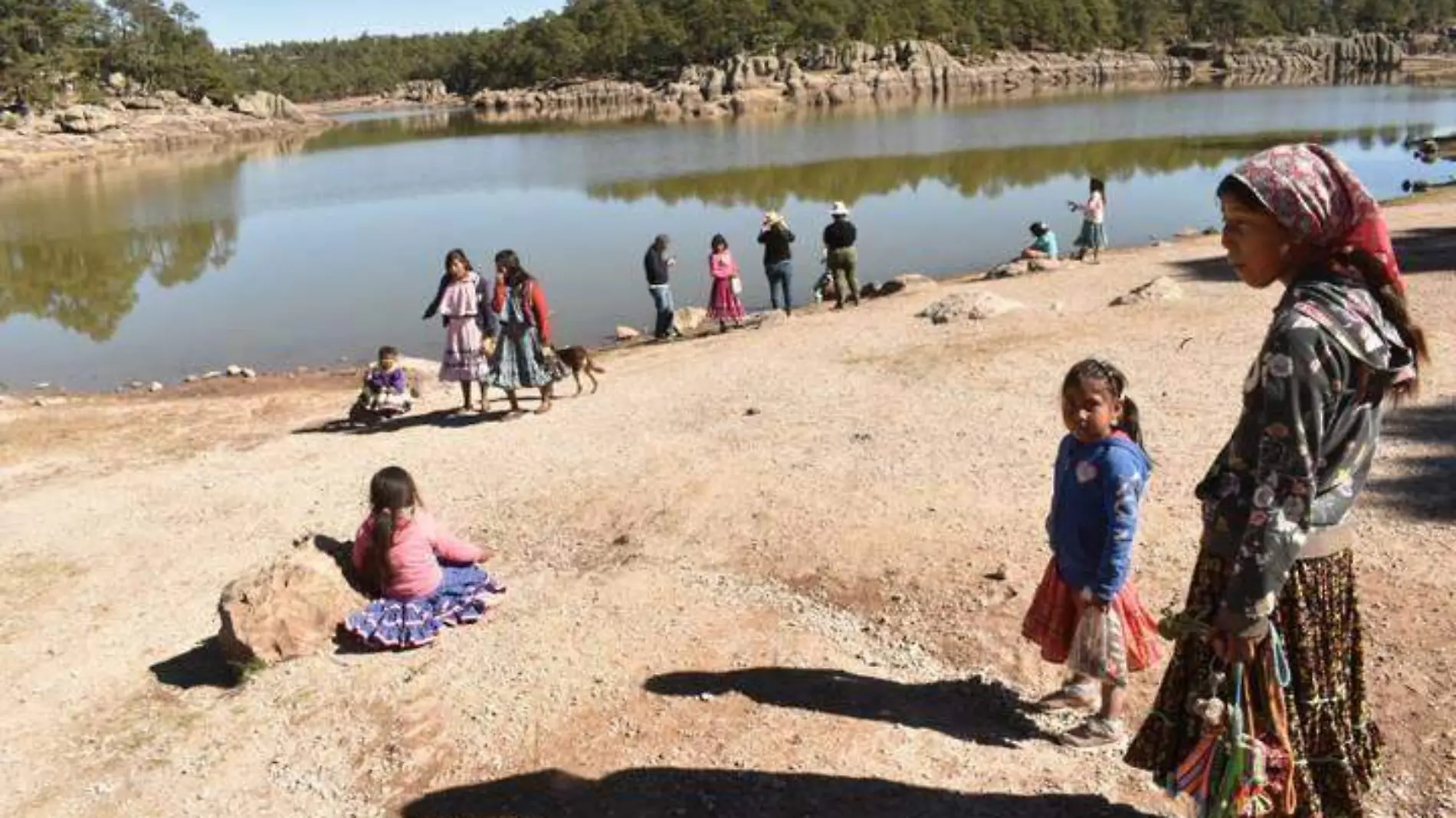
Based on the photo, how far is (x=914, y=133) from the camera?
5197cm

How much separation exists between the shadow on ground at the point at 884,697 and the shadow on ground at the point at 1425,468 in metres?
3.25

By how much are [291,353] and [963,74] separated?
95.3m

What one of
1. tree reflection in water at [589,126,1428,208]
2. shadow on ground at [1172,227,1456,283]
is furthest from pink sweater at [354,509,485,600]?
tree reflection in water at [589,126,1428,208]

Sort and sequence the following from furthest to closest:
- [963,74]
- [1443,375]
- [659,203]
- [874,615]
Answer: [963,74]
[659,203]
[1443,375]
[874,615]

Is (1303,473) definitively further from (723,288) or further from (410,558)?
(723,288)

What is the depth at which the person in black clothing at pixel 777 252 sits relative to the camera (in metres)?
15.6

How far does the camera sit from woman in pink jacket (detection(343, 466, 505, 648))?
19.5ft

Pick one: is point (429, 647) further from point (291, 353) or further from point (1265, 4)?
point (1265, 4)

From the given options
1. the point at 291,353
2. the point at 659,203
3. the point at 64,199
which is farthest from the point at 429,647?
the point at 64,199

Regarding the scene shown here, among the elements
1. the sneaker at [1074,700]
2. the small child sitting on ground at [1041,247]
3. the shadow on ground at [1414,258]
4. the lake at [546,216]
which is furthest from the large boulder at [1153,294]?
the sneaker at [1074,700]

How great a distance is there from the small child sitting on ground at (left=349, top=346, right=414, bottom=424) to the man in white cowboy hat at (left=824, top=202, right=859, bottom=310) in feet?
22.2

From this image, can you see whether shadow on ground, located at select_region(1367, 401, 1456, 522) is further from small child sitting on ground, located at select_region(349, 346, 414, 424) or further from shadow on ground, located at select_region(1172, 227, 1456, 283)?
small child sitting on ground, located at select_region(349, 346, 414, 424)

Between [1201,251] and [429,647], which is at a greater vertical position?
[1201,251]

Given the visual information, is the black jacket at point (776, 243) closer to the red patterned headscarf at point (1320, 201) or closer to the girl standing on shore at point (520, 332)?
the girl standing on shore at point (520, 332)
